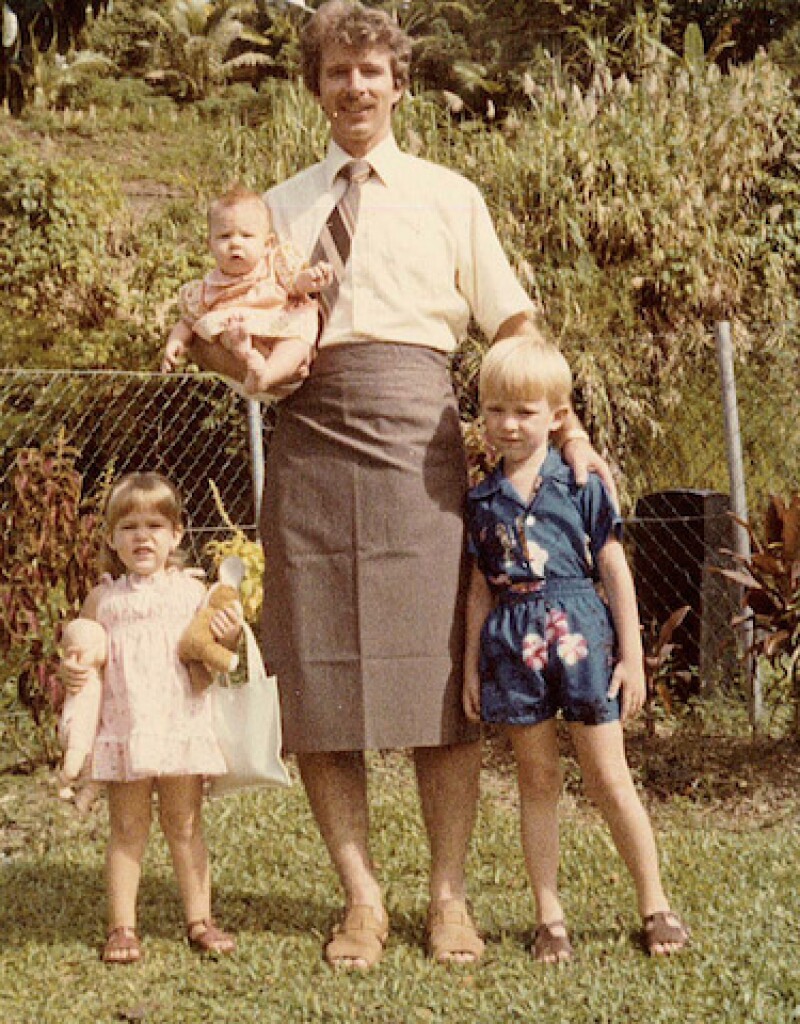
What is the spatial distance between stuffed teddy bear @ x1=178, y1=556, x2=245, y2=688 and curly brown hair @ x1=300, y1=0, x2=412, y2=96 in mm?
1176

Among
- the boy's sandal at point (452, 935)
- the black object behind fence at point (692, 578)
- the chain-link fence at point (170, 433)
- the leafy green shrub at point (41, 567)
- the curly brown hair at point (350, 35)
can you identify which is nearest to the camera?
the curly brown hair at point (350, 35)

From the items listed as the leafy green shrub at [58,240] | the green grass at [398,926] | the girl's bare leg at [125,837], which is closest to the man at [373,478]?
the green grass at [398,926]

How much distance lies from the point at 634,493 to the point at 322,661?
3.94 m

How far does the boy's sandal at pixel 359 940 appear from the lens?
10.8 feet

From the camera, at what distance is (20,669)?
5207 millimetres

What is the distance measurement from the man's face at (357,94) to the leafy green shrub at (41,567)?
2.20 m

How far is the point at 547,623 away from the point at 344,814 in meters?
0.69

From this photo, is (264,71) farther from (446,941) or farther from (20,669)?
(446,941)

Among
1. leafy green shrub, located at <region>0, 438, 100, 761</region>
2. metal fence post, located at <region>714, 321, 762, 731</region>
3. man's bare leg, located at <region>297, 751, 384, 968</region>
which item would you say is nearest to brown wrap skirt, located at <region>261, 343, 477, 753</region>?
man's bare leg, located at <region>297, 751, 384, 968</region>

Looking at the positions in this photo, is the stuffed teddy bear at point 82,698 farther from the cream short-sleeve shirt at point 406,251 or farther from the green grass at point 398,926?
the cream short-sleeve shirt at point 406,251

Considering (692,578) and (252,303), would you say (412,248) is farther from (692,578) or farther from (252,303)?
(692,578)

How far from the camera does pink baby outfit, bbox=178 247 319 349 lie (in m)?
3.12

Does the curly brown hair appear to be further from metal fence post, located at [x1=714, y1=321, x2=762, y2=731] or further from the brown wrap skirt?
metal fence post, located at [x1=714, y1=321, x2=762, y2=731]

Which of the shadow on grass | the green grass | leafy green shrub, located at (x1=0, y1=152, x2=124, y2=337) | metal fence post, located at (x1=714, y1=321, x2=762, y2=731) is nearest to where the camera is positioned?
the green grass
